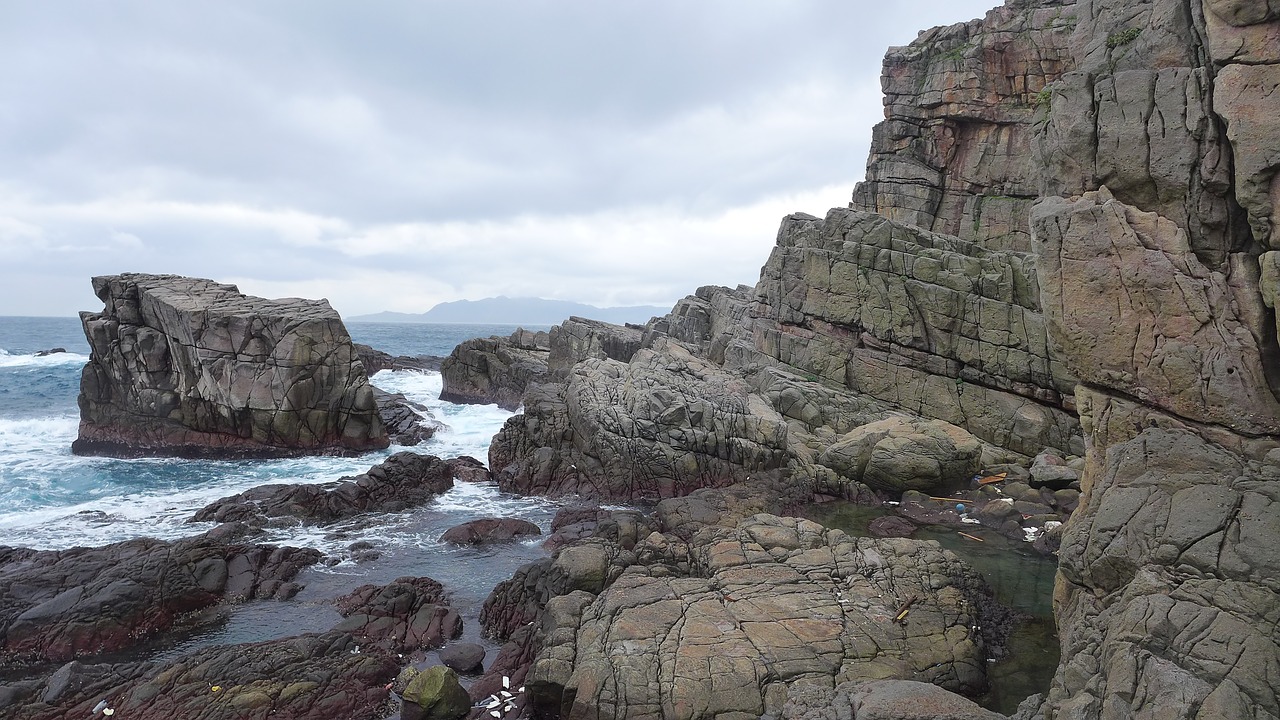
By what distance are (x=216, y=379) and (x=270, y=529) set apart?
13.5 m

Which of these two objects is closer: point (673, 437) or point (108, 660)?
point (108, 660)

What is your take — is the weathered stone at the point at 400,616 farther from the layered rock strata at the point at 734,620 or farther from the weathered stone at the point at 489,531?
the weathered stone at the point at 489,531

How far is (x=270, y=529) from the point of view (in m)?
20.3

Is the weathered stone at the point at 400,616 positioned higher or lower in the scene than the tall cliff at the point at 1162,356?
lower

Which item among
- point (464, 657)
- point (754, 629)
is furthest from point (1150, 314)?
point (464, 657)

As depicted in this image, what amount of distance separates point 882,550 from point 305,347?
26.5 m

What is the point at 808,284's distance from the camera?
31688 millimetres

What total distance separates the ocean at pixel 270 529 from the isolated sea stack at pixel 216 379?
1.36 m

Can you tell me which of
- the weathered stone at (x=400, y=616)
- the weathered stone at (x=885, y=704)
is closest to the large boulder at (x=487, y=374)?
the weathered stone at (x=400, y=616)

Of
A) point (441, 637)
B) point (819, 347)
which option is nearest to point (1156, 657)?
point (441, 637)

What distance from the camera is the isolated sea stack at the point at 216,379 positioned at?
3012cm

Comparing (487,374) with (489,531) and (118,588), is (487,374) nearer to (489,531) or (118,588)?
(489,531)

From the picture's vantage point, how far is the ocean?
51.5 feet

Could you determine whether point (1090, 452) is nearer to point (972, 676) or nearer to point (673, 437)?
point (972, 676)
